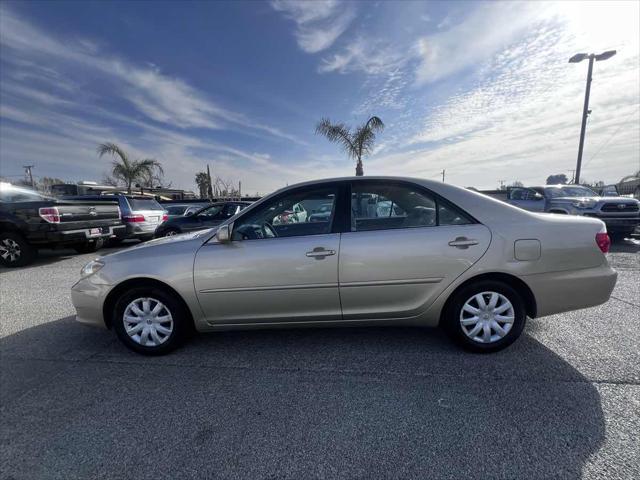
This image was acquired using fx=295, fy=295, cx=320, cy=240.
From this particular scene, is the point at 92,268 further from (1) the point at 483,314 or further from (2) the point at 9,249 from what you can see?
(2) the point at 9,249

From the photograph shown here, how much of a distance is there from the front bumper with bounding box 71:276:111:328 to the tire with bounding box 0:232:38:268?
17.6ft

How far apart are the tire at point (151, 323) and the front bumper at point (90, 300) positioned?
0.14 metres

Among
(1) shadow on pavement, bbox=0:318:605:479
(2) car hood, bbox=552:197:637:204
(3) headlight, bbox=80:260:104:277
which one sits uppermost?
(2) car hood, bbox=552:197:637:204

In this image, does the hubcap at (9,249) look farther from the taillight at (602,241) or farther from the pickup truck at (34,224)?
the taillight at (602,241)

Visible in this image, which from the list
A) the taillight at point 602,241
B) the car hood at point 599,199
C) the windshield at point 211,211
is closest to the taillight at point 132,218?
the windshield at point 211,211

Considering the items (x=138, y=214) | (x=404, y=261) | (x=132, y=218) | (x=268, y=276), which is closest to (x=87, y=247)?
(x=132, y=218)

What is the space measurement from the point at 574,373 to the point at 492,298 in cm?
77

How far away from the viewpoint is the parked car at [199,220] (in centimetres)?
809

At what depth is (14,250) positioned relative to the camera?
6371mm

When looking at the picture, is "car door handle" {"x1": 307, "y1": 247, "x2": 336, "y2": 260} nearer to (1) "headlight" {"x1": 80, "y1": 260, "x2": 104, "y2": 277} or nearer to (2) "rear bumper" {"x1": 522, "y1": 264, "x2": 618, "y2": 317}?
(2) "rear bumper" {"x1": 522, "y1": 264, "x2": 618, "y2": 317}

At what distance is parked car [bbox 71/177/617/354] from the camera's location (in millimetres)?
2475

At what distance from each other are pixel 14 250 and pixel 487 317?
893 centimetres

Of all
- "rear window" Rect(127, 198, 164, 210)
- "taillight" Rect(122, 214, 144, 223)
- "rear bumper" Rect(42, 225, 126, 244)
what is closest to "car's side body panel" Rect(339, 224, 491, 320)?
"rear bumper" Rect(42, 225, 126, 244)

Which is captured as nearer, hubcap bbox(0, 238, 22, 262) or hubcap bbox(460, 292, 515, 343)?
hubcap bbox(460, 292, 515, 343)
